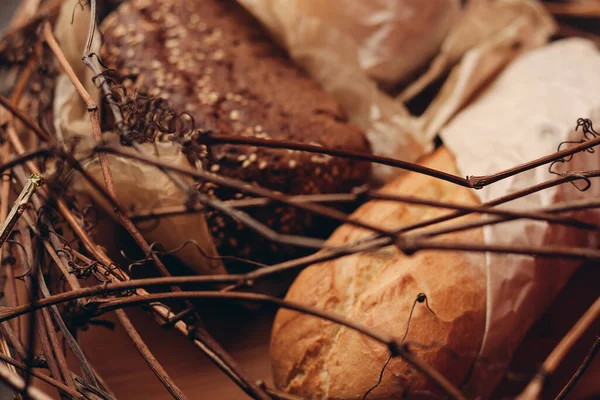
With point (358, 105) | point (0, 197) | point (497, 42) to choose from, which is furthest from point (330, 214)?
point (497, 42)

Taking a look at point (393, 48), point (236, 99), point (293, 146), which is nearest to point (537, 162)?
point (293, 146)

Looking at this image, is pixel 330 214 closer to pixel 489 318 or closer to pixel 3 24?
pixel 489 318

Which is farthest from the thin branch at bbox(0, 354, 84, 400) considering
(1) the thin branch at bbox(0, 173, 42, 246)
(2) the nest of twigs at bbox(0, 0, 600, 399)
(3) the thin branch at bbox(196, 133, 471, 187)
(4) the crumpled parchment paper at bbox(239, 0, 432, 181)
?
(4) the crumpled parchment paper at bbox(239, 0, 432, 181)

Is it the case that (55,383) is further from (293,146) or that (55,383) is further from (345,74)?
(345,74)

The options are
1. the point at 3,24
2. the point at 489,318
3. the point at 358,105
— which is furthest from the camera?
the point at 3,24

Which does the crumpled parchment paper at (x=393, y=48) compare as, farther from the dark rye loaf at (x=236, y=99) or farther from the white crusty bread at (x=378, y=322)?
the white crusty bread at (x=378, y=322)

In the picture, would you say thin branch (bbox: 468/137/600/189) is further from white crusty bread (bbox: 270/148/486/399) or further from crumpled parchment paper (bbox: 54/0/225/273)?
crumpled parchment paper (bbox: 54/0/225/273)

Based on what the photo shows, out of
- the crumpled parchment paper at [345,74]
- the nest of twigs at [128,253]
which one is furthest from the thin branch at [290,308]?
the crumpled parchment paper at [345,74]
